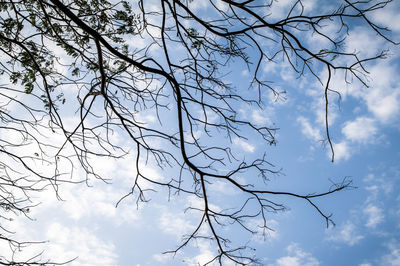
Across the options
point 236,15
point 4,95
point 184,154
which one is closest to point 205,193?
point 184,154

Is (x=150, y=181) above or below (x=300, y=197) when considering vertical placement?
above

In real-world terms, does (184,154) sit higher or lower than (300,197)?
higher

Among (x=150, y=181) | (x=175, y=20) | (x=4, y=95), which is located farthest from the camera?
(x=175, y=20)

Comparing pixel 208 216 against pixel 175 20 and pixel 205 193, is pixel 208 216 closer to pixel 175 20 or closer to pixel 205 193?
pixel 205 193

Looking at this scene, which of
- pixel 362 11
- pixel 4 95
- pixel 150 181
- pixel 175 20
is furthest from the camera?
pixel 175 20

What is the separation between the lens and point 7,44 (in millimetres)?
3965

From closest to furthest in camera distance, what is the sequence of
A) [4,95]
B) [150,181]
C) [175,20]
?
[4,95]
[150,181]
[175,20]

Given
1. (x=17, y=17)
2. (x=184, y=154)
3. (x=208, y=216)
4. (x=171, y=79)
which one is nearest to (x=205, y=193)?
(x=208, y=216)

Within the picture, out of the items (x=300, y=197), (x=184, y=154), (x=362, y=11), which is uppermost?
(x=362, y=11)

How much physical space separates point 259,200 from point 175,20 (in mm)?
2458

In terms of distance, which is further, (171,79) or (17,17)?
(17,17)

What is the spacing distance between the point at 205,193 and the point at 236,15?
216cm

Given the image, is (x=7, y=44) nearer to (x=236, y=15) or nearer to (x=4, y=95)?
(x=4, y=95)

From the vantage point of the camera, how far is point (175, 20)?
3.77 meters
